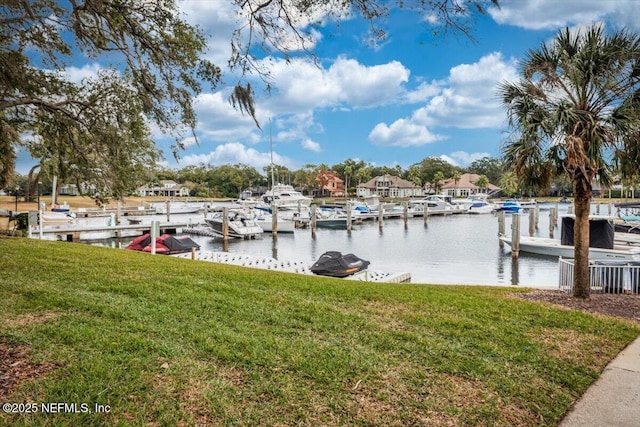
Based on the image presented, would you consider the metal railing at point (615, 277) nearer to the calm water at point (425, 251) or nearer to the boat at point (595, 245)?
the calm water at point (425, 251)

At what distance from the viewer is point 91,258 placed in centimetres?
1105

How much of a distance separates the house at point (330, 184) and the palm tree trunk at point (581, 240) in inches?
4218

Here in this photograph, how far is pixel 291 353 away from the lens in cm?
478

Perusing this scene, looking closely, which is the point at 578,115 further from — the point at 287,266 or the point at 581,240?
the point at 287,266

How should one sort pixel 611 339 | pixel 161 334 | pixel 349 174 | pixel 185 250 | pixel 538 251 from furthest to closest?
pixel 349 174
pixel 538 251
pixel 185 250
pixel 611 339
pixel 161 334

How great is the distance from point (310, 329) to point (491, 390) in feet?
7.80

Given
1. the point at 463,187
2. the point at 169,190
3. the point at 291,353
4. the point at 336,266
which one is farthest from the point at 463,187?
the point at 291,353

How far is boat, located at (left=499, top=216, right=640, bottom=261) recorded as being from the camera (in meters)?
20.3

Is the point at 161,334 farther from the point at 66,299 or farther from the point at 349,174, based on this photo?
the point at 349,174

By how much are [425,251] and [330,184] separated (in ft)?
312

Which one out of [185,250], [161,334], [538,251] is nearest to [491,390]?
[161,334]

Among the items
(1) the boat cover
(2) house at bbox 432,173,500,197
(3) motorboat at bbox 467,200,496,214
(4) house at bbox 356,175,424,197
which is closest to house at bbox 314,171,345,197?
(4) house at bbox 356,175,424,197

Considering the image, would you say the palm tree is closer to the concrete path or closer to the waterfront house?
the concrete path

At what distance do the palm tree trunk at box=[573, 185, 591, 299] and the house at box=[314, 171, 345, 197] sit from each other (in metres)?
107
